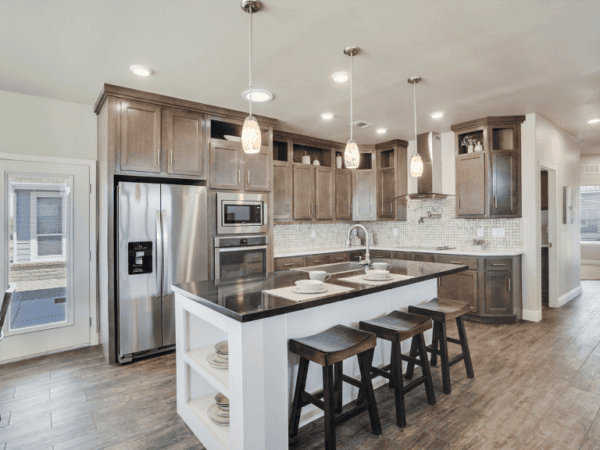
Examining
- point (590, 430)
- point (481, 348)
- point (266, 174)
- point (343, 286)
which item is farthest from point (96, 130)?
point (590, 430)

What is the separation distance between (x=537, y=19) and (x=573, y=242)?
4.86 m

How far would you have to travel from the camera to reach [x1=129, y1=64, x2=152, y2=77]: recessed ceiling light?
2.90 meters

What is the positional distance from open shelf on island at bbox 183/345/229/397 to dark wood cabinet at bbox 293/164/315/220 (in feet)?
10.5

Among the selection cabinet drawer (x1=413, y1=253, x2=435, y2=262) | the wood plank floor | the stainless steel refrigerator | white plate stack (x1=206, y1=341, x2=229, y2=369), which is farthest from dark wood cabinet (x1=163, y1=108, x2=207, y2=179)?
cabinet drawer (x1=413, y1=253, x2=435, y2=262)

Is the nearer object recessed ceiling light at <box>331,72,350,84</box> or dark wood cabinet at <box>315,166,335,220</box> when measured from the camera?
recessed ceiling light at <box>331,72,350,84</box>

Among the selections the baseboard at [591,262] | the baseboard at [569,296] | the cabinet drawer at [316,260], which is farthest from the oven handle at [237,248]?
the baseboard at [591,262]

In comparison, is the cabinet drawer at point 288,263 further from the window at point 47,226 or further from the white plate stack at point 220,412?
the white plate stack at point 220,412

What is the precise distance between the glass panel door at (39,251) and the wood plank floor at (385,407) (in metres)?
0.46

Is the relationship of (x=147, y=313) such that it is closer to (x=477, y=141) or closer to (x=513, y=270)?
(x=513, y=270)

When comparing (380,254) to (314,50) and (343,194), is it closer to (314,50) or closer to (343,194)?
(343,194)

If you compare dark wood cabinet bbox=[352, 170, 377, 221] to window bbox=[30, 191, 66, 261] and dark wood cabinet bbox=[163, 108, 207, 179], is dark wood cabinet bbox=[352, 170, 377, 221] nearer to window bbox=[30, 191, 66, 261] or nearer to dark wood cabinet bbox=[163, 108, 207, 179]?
dark wood cabinet bbox=[163, 108, 207, 179]

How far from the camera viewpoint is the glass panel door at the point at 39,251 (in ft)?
11.3

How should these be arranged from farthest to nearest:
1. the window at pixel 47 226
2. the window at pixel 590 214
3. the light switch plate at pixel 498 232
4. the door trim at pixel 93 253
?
the window at pixel 590 214 < the light switch plate at pixel 498 232 < the door trim at pixel 93 253 < the window at pixel 47 226

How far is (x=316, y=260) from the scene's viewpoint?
5.20m
